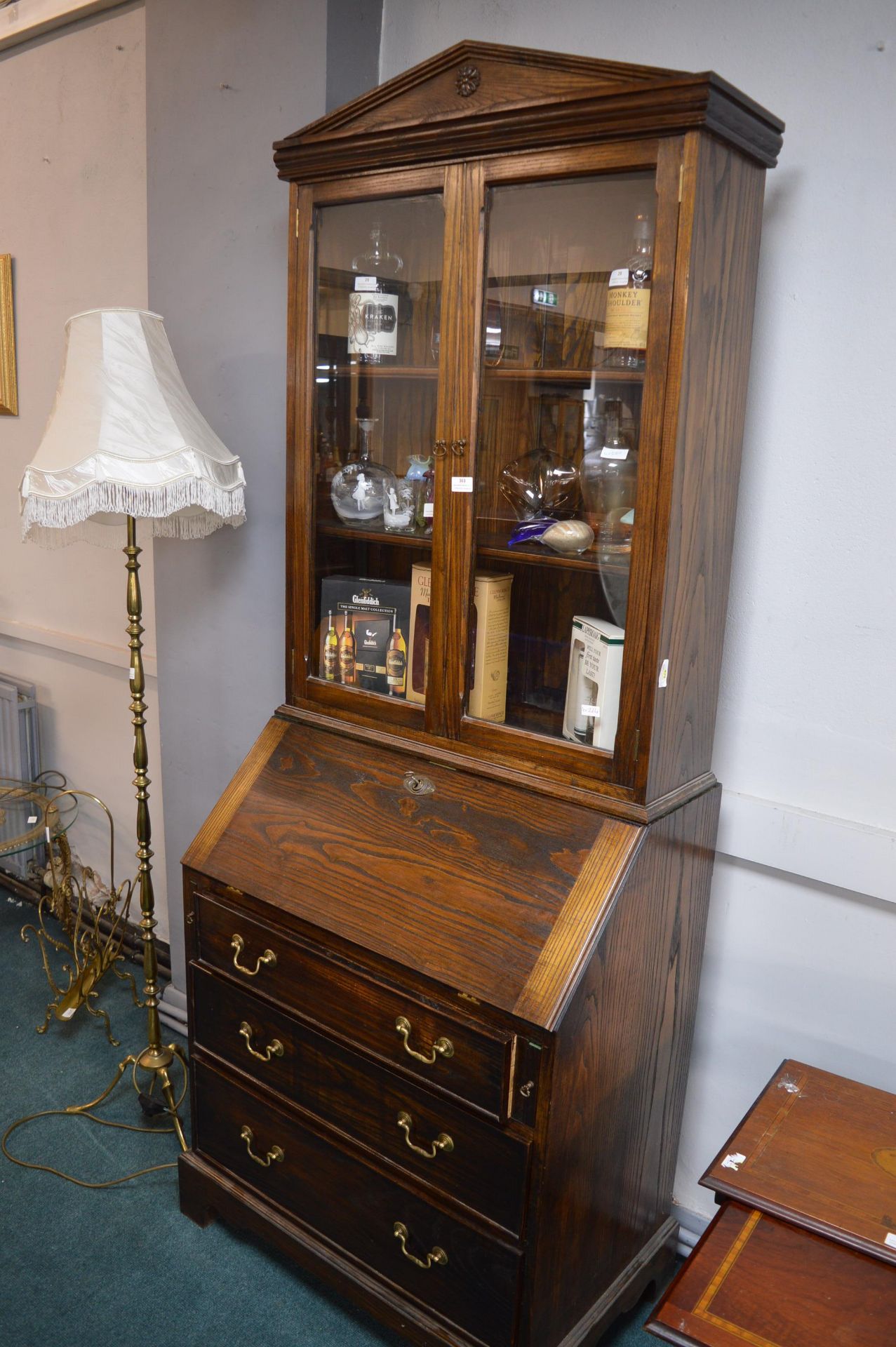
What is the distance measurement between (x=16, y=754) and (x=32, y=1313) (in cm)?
183

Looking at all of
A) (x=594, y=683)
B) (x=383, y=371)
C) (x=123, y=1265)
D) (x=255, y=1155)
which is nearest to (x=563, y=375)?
(x=383, y=371)

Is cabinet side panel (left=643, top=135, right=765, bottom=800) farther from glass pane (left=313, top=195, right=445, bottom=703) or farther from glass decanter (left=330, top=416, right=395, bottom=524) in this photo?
glass decanter (left=330, top=416, right=395, bottom=524)

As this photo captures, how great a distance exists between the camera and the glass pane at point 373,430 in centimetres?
167

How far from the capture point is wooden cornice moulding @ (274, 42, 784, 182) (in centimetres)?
131

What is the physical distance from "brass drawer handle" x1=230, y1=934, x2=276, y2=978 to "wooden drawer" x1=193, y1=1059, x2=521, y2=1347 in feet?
0.82

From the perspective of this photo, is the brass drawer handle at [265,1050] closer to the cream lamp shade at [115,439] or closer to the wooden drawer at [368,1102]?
the wooden drawer at [368,1102]

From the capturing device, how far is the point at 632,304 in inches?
56.6

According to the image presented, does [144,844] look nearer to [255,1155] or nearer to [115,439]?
[255,1155]

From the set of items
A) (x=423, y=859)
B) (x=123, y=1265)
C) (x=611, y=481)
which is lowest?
(x=123, y=1265)

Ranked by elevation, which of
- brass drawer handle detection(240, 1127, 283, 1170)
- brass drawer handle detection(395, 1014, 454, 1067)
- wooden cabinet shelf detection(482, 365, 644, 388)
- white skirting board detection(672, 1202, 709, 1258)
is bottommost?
white skirting board detection(672, 1202, 709, 1258)

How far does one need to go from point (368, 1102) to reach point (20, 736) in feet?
6.85

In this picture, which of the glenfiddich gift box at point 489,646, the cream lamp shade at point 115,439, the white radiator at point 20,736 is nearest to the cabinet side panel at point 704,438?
the glenfiddich gift box at point 489,646

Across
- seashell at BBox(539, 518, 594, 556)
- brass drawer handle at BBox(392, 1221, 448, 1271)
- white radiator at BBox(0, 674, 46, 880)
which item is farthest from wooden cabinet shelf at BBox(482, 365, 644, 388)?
white radiator at BBox(0, 674, 46, 880)

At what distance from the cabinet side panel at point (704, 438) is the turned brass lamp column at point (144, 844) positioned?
1104mm
